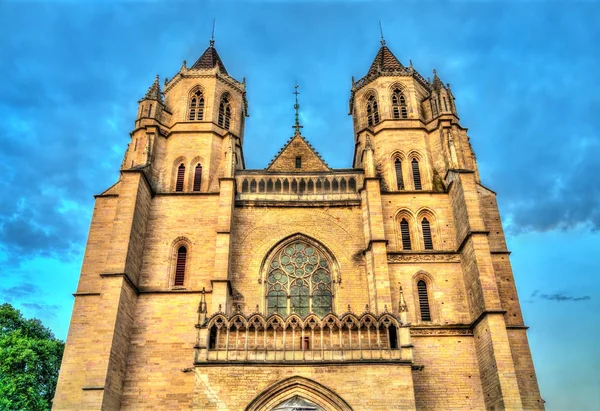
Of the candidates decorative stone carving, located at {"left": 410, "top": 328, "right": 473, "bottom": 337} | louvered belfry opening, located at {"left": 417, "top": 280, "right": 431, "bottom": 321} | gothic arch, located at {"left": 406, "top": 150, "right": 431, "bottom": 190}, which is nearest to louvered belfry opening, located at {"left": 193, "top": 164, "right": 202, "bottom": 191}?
gothic arch, located at {"left": 406, "top": 150, "right": 431, "bottom": 190}

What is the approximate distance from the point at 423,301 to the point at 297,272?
5.60 meters

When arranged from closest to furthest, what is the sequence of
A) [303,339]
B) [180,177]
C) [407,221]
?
[303,339]
[407,221]
[180,177]

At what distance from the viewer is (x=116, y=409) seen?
1850cm

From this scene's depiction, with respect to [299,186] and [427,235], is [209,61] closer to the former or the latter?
[299,186]

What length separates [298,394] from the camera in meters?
16.0

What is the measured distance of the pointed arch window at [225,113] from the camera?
2800 centimetres

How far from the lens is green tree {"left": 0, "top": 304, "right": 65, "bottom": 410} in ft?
78.2

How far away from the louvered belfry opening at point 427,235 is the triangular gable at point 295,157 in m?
5.71

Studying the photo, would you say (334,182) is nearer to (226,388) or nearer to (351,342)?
(351,342)

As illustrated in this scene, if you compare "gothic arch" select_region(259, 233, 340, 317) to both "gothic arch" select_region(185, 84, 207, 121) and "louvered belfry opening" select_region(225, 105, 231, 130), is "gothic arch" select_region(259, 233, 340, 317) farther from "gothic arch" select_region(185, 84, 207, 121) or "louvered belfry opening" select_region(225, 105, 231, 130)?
"gothic arch" select_region(185, 84, 207, 121)

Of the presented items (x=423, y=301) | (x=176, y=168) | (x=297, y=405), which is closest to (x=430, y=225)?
(x=423, y=301)

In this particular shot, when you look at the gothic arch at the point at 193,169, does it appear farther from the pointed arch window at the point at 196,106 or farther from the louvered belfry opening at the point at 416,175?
the louvered belfry opening at the point at 416,175

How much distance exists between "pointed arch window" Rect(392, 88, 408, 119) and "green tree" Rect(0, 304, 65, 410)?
73.3 feet

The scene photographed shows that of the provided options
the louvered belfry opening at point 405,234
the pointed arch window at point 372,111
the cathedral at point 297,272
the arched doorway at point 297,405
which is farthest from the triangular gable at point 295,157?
the arched doorway at point 297,405
